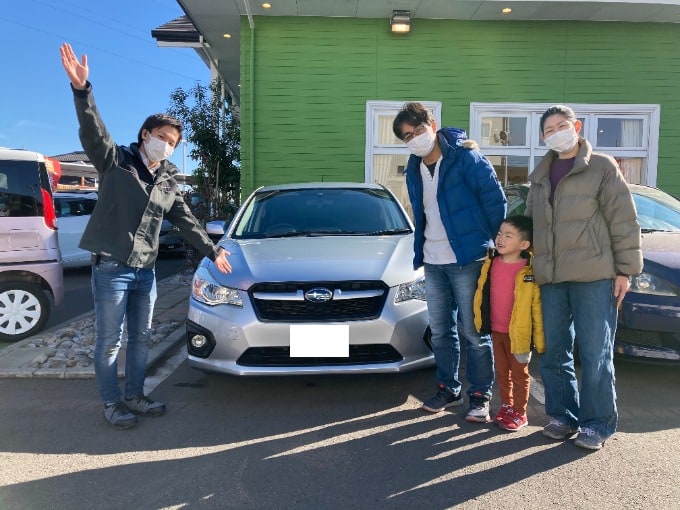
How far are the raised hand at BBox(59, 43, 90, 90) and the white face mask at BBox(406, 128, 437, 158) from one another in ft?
6.00

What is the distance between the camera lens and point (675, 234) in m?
4.38

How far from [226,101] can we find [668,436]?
32.6 ft

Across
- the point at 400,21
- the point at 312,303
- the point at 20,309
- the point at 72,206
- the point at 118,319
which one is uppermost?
the point at 400,21

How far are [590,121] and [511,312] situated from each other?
282 inches

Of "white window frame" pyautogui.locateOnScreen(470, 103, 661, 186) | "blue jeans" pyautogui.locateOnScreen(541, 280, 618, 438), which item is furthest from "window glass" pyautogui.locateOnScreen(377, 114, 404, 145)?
"blue jeans" pyautogui.locateOnScreen(541, 280, 618, 438)

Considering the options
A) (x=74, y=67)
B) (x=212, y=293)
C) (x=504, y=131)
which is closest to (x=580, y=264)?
(x=212, y=293)

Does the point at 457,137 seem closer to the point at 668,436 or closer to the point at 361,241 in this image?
the point at 361,241

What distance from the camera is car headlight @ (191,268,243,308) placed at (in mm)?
3318

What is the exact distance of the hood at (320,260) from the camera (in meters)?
3.31

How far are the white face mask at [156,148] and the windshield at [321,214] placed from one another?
1.18 metres

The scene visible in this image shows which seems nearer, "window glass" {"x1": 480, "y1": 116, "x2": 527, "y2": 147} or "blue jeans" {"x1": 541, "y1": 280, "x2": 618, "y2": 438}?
"blue jeans" {"x1": 541, "y1": 280, "x2": 618, "y2": 438}

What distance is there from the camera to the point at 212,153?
916cm

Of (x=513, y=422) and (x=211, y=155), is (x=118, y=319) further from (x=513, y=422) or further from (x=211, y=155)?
(x=211, y=155)

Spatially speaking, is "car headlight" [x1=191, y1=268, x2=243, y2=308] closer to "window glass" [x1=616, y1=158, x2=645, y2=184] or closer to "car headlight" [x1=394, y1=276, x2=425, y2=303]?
"car headlight" [x1=394, y1=276, x2=425, y2=303]
